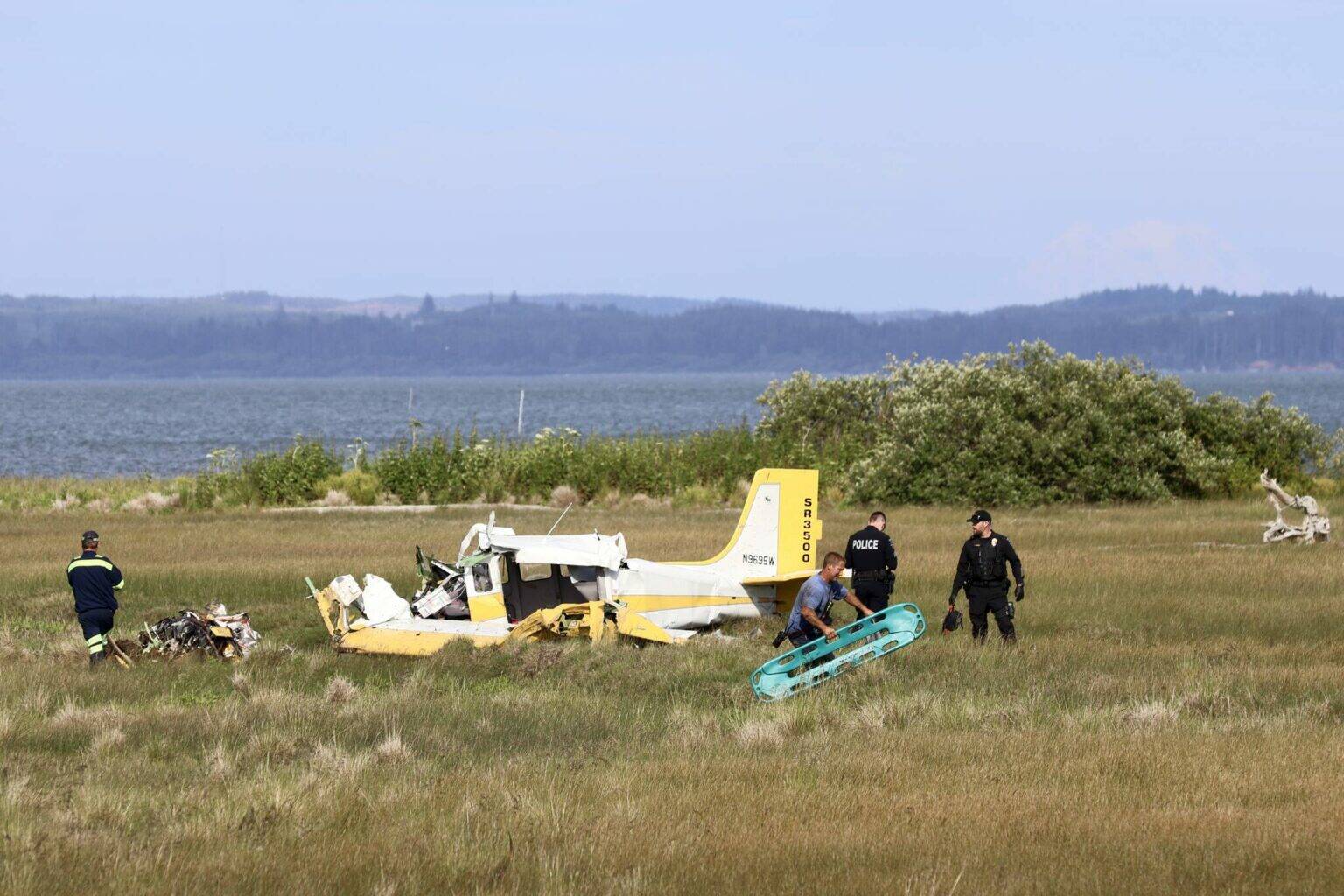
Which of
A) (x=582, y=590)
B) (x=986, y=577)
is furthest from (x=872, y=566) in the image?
(x=582, y=590)

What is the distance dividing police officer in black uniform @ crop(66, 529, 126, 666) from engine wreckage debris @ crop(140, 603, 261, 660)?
0.74m

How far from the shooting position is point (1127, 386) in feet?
131

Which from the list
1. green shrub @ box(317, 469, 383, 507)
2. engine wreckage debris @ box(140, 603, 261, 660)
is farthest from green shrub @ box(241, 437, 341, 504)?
engine wreckage debris @ box(140, 603, 261, 660)

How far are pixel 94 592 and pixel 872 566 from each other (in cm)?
875

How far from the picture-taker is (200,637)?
1773 centimetres

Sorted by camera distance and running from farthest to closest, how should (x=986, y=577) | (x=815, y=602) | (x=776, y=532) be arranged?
(x=776, y=532), (x=986, y=577), (x=815, y=602)

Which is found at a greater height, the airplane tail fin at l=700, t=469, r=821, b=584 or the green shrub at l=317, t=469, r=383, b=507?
the airplane tail fin at l=700, t=469, r=821, b=584

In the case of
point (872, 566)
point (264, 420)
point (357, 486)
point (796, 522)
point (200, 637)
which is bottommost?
point (264, 420)

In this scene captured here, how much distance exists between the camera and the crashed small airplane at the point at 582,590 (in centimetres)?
1783

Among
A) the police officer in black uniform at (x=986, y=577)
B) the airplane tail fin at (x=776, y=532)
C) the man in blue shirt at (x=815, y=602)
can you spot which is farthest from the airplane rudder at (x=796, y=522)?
the man in blue shirt at (x=815, y=602)

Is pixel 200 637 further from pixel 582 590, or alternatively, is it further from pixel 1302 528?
pixel 1302 528

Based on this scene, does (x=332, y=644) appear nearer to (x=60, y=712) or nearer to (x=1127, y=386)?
(x=60, y=712)

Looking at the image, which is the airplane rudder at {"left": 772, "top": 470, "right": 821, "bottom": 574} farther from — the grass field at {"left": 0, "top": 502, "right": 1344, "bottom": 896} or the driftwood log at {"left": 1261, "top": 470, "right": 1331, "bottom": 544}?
the driftwood log at {"left": 1261, "top": 470, "right": 1331, "bottom": 544}

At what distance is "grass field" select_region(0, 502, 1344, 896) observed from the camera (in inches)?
337
